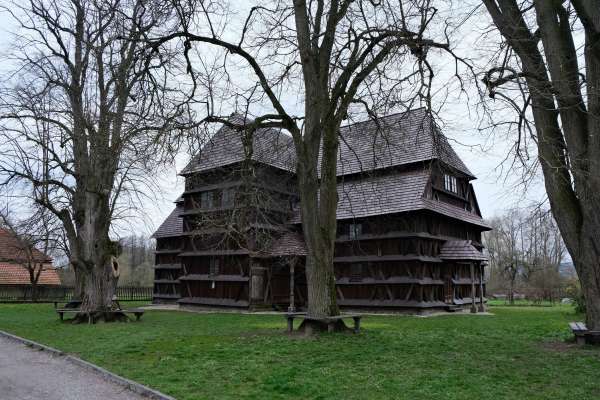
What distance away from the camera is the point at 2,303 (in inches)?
1278

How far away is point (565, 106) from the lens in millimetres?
9836

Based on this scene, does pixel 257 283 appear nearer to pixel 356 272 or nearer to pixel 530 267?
pixel 356 272

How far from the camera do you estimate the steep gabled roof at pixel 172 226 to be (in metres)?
32.5

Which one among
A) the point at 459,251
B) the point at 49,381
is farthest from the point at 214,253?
the point at 49,381

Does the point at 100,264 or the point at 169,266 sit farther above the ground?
the point at 100,264

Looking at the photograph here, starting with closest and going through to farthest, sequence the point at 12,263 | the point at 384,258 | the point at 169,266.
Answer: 1. the point at 384,258
2. the point at 169,266
3. the point at 12,263

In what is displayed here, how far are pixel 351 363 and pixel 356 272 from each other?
15746 mm

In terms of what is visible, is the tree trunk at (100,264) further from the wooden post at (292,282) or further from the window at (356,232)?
the window at (356,232)

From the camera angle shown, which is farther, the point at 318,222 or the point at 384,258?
the point at 384,258

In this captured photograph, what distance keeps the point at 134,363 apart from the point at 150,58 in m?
6.53

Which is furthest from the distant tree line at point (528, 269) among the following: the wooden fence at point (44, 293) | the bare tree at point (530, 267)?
the wooden fence at point (44, 293)

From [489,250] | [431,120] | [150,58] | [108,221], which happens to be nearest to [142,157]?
[150,58]

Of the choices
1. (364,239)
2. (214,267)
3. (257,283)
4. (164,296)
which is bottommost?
(164,296)

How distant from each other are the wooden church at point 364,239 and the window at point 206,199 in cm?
6
